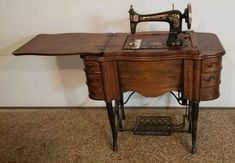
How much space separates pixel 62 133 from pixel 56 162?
1.15 feet

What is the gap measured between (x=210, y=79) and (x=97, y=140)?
3.26 feet

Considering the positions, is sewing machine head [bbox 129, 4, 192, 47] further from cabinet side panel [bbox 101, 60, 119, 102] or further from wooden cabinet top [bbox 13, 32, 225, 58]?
cabinet side panel [bbox 101, 60, 119, 102]

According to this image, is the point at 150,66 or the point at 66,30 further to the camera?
the point at 66,30

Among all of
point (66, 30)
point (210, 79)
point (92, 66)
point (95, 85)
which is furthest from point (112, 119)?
point (66, 30)

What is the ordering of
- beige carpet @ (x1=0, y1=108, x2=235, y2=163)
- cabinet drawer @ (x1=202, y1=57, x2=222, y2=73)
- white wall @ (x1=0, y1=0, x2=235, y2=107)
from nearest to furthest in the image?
cabinet drawer @ (x1=202, y1=57, x2=222, y2=73) → beige carpet @ (x1=0, y1=108, x2=235, y2=163) → white wall @ (x1=0, y1=0, x2=235, y2=107)

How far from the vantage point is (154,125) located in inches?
85.3

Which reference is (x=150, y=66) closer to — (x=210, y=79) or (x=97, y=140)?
(x=210, y=79)

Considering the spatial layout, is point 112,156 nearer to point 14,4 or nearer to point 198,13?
point 198,13

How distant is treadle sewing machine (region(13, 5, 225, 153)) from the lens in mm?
1548

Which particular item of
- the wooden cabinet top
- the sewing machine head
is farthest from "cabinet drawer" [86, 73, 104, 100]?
the sewing machine head

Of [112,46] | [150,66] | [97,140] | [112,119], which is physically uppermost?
[112,46]

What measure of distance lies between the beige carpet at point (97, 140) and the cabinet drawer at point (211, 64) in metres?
0.65

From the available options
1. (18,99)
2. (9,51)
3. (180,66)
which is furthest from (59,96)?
(180,66)

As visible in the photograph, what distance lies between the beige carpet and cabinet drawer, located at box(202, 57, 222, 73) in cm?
65
